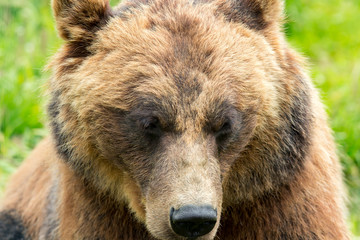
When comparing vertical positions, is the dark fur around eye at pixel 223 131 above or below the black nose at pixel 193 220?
above

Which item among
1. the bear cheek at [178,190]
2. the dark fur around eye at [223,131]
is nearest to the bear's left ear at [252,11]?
the dark fur around eye at [223,131]

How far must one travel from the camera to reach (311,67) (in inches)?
327

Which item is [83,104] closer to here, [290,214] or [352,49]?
[290,214]

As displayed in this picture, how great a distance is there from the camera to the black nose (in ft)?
13.6

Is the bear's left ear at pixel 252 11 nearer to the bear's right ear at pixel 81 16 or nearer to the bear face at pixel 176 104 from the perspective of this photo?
the bear face at pixel 176 104

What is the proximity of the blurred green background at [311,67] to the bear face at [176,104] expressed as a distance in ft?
7.51

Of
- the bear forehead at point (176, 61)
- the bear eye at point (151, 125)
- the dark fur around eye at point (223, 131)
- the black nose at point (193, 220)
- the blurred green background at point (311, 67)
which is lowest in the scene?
the blurred green background at point (311, 67)

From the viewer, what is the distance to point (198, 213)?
4141 mm

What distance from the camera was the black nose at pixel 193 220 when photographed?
4.15 meters

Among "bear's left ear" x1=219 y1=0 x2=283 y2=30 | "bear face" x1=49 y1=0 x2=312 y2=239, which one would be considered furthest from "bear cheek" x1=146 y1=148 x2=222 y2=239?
"bear's left ear" x1=219 y1=0 x2=283 y2=30

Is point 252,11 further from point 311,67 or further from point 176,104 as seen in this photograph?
point 311,67

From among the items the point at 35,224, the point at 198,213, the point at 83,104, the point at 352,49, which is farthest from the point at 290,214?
the point at 352,49

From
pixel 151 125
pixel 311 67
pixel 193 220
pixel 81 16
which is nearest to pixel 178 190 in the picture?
pixel 193 220

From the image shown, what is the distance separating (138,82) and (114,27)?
563mm
